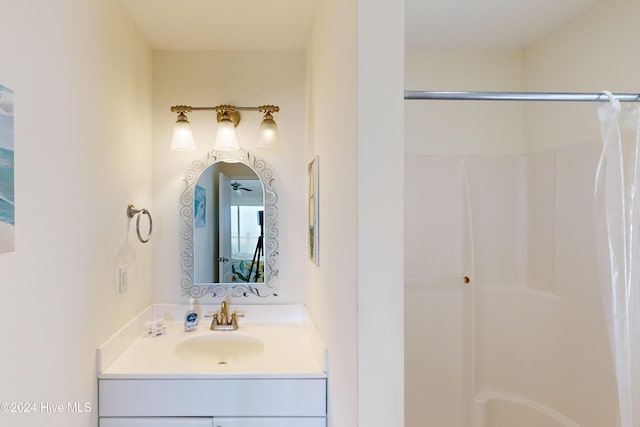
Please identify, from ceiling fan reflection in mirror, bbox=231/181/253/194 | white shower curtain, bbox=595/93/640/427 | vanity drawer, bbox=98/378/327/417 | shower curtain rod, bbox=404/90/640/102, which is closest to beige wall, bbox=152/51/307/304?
ceiling fan reflection in mirror, bbox=231/181/253/194

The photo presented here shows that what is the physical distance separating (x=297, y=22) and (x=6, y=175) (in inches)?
53.1

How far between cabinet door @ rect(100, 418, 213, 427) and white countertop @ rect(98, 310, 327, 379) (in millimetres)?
159

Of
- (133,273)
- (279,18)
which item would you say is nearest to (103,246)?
(133,273)

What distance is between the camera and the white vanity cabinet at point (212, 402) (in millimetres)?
1313

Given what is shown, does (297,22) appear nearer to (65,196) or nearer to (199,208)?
(199,208)

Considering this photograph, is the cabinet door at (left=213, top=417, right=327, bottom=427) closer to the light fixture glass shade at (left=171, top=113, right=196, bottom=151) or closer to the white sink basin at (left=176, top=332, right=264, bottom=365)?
the white sink basin at (left=176, top=332, right=264, bottom=365)

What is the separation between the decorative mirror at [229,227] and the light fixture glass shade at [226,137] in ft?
0.46

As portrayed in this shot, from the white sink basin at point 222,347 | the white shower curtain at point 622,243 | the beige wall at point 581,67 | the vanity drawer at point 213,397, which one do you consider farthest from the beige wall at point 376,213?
the beige wall at point 581,67

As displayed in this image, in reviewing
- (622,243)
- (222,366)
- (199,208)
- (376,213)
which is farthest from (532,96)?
(199,208)

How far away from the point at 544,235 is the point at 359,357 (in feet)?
5.35

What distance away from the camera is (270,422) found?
4.33 feet

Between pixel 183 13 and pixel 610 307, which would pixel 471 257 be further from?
pixel 183 13

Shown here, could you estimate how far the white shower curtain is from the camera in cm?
98

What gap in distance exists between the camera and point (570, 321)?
1821mm
